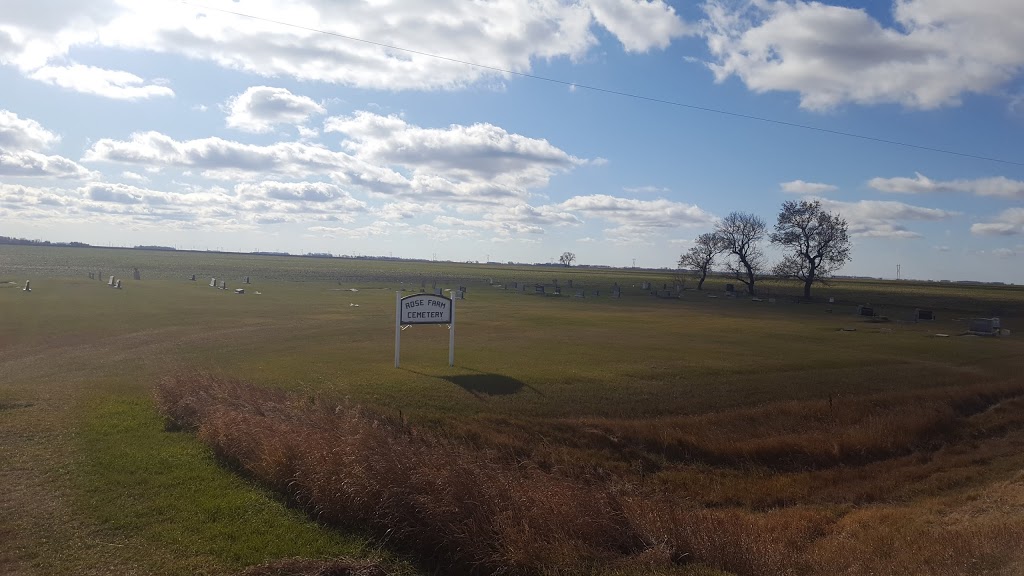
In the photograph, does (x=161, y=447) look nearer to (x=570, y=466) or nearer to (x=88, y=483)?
(x=88, y=483)

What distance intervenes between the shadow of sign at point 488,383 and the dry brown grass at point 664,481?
9.06 feet

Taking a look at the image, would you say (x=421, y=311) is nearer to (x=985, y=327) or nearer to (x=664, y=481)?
(x=664, y=481)

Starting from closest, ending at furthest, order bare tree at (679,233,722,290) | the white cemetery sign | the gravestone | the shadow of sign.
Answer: the shadow of sign < the white cemetery sign < the gravestone < bare tree at (679,233,722,290)

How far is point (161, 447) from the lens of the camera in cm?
1180

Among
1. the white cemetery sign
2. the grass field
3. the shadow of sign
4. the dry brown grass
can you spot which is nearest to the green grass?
the grass field

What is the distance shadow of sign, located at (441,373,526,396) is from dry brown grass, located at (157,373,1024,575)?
2.76m

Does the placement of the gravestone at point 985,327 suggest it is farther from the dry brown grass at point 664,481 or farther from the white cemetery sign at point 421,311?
the white cemetery sign at point 421,311

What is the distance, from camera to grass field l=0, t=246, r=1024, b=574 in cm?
777

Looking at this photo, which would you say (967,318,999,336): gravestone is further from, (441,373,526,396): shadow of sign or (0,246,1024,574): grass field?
(441,373,526,396): shadow of sign

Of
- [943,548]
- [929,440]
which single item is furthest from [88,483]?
[929,440]

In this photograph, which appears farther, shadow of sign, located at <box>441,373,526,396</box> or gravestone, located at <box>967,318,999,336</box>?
gravestone, located at <box>967,318,999,336</box>

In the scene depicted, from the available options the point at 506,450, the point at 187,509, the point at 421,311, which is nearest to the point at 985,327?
the point at 421,311

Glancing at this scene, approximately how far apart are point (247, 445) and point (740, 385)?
14.9 metres

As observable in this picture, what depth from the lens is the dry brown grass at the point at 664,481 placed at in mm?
7676
